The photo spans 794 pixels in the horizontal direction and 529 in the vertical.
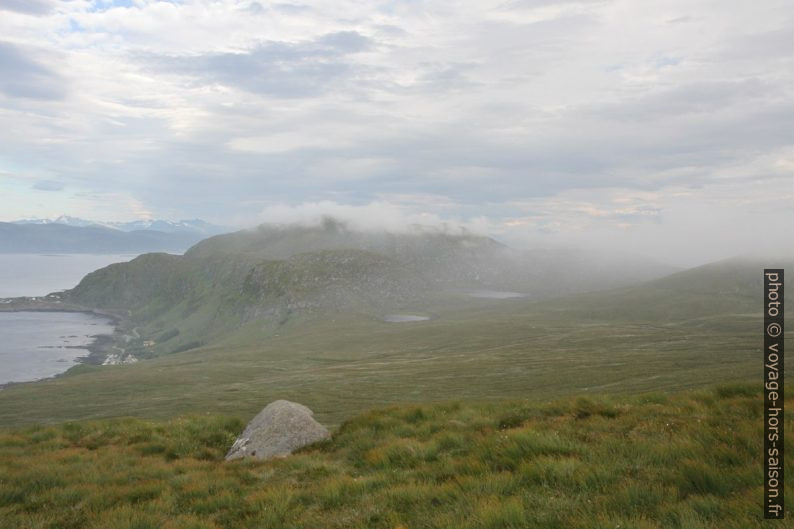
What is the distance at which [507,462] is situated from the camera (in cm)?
1180

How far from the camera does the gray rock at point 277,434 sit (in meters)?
18.5

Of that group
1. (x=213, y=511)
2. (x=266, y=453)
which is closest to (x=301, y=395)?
(x=266, y=453)

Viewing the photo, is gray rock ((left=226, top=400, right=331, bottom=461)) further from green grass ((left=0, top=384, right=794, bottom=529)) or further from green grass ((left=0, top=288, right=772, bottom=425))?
green grass ((left=0, top=288, right=772, bottom=425))

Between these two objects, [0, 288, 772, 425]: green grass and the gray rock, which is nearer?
the gray rock

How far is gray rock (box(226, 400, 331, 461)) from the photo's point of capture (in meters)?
18.5

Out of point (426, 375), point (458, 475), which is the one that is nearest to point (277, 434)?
point (458, 475)

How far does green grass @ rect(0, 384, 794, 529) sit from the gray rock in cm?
100

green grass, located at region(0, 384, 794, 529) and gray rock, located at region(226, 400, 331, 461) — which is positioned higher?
green grass, located at region(0, 384, 794, 529)

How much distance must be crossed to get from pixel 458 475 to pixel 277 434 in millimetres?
10542

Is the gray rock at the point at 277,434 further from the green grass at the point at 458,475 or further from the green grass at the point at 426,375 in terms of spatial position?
the green grass at the point at 426,375

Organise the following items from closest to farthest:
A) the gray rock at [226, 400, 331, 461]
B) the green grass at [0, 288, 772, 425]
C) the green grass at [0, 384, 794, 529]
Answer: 1. the green grass at [0, 384, 794, 529]
2. the gray rock at [226, 400, 331, 461]
3. the green grass at [0, 288, 772, 425]

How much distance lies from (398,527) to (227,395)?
89.3 m

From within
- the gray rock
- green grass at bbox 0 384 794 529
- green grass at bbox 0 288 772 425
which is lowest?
green grass at bbox 0 288 772 425

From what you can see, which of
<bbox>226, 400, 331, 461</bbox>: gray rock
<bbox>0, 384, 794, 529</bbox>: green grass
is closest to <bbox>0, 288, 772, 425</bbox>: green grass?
<bbox>226, 400, 331, 461</bbox>: gray rock
